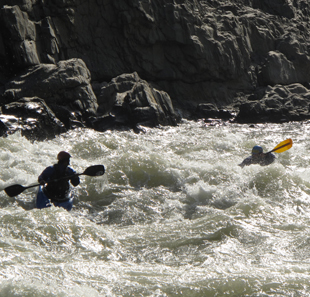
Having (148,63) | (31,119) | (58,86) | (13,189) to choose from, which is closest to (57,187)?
(13,189)

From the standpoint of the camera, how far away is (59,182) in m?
6.22

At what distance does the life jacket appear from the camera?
6191mm

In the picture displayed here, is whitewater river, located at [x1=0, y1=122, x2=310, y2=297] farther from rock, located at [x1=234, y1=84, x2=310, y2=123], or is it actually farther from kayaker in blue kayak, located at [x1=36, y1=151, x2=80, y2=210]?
rock, located at [x1=234, y1=84, x2=310, y2=123]

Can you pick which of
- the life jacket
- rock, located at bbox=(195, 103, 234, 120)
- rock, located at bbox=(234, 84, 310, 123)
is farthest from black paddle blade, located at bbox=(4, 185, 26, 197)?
rock, located at bbox=(234, 84, 310, 123)

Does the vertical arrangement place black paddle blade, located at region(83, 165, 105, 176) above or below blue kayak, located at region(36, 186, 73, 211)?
above

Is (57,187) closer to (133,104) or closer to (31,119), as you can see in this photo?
(31,119)

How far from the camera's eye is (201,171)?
8344 mm

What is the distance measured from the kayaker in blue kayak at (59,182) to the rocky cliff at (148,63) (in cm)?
455

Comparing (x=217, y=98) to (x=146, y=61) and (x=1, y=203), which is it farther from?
(x=1, y=203)

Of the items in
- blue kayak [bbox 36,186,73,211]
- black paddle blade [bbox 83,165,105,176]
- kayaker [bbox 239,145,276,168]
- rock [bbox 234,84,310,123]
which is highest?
black paddle blade [bbox 83,165,105,176]

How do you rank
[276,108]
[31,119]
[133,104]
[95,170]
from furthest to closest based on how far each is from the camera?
[276,108] → [133,104] → [31,119] → [95,170]

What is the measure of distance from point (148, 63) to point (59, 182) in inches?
410

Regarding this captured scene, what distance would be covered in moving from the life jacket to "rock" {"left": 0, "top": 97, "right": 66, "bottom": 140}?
4.45m

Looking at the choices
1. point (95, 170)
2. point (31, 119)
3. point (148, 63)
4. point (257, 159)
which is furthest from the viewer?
point (148, 63)
